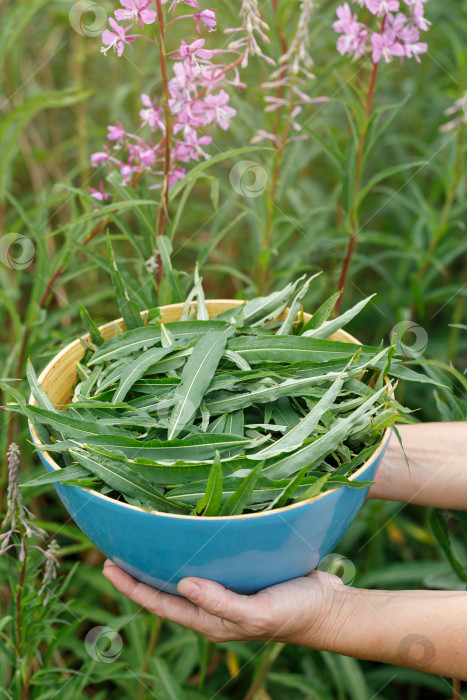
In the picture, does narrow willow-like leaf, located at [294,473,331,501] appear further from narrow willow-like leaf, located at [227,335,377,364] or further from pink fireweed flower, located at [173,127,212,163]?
pink fireweed flower, located at [173,127,212,163]

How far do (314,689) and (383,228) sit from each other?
1.34m

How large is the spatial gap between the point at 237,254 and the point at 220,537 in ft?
4.81

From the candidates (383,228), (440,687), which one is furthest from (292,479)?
(383,228)

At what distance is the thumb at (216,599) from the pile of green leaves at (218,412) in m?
0.08

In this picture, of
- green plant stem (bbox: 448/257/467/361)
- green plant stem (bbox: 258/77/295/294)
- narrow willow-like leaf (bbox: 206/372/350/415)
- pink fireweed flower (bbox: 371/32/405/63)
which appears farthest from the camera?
green plant stem (bbox: 448/257/467/361)

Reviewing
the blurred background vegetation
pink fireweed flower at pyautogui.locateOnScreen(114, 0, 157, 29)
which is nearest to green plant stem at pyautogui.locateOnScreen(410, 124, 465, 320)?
the blurred background vegetation

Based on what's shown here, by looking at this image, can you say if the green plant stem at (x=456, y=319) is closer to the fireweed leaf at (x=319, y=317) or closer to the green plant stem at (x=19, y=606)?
the fireweed leaf at (x=319, y=317)

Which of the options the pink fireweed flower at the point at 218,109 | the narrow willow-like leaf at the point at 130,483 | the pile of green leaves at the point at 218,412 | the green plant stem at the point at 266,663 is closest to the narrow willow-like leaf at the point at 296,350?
the pile of green leaves at the point at 218,412

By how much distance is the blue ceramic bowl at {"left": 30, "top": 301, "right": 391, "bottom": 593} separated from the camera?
2.05 feet

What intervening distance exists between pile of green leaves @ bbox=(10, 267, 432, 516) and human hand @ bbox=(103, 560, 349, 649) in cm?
10

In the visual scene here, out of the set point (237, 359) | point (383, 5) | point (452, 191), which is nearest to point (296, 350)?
point (237, 359)

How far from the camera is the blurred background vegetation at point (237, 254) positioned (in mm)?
1053

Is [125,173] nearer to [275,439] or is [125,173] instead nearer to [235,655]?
[275,439]

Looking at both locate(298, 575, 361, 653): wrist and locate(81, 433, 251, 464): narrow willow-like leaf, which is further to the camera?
locate(298, 575, 361, 653): wrist
